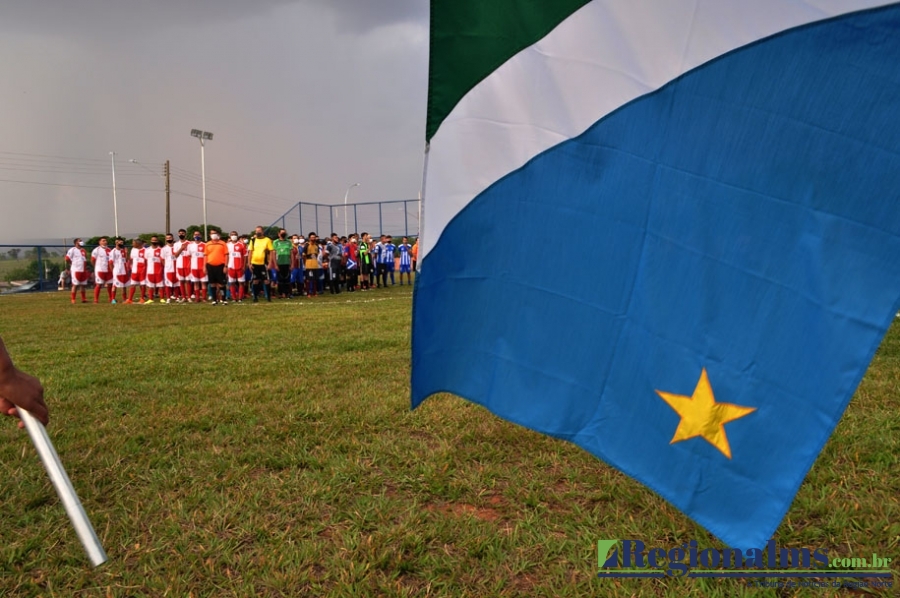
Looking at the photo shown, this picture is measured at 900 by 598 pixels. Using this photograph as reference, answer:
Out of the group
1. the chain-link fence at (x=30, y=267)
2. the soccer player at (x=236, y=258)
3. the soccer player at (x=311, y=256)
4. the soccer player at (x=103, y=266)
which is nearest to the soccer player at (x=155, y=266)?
the soccer player at (x=103, y=266)

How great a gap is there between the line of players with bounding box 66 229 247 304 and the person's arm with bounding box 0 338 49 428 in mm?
14472

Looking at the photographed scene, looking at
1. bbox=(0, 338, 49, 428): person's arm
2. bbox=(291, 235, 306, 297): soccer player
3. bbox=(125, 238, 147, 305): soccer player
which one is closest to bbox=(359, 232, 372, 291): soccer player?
bbox=(291, 235, 306, 297): soccer player

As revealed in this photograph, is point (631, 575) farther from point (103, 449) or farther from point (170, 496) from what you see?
point (103, 449)

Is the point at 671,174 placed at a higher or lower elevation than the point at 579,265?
higher

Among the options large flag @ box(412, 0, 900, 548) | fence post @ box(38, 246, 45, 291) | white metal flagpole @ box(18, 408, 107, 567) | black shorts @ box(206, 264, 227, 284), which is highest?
large flag @ box(412, 0, 900, 548)

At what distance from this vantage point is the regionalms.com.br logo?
228 cm

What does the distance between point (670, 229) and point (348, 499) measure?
1.95 metres

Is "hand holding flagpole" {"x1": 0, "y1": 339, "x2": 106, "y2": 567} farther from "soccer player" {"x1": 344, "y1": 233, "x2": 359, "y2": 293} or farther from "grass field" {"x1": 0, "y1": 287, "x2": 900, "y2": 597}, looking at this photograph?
"soccer player" {"x1": 344, "y1": 233, "x2": 359, "y2": 293}

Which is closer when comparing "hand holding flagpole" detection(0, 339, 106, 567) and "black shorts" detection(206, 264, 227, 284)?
"hand holding flagpole" detection(0, 339, 106, 567)

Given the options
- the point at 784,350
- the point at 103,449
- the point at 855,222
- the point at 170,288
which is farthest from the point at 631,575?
the point at 170,288

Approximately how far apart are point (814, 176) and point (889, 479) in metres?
2.06

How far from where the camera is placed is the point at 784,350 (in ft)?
5.97

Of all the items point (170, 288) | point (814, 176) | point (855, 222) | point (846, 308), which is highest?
point (814, 176)

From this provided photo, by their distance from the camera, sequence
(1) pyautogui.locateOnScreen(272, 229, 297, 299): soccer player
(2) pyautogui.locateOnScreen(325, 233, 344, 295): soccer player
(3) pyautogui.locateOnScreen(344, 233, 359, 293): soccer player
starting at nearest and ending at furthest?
(1) pyautogui.locateOnScreen(272, 229, 297, 299): soccer player → (2) pyautogui.locateOnScreen(325, 233, 344, 295): soccer player → (3) pyautogui.locateOnScreen(344, 233, 359, 293): soccer player
